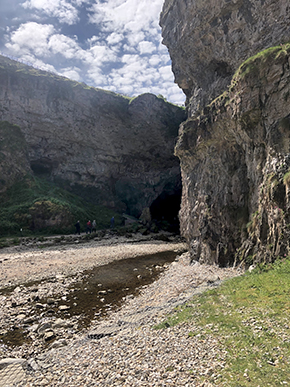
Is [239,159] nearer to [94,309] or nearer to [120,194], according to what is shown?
[94,309]

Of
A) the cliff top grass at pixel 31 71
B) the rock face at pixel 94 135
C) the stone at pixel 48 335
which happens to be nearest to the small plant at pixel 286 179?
the stone at pixel 48 335

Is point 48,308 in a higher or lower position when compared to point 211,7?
lower

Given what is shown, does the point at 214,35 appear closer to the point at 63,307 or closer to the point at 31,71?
the point at 63,307

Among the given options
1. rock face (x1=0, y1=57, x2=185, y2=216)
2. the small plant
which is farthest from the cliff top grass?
the small plant

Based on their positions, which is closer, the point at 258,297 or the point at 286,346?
the point at 286,346

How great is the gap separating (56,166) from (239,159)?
52.3 m

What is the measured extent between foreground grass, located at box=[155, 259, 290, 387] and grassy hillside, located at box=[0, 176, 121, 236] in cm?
3525

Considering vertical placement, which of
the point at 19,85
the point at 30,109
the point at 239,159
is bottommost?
the point at 239,159

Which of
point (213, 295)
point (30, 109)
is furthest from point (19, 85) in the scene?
point (213, 295)

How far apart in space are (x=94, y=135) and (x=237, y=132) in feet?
163

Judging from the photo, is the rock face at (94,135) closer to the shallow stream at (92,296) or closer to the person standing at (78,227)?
the person standing at (78,227)

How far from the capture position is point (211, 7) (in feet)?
91.2

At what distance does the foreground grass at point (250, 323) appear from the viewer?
5.28 metres

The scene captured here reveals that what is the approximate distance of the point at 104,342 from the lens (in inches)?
355
